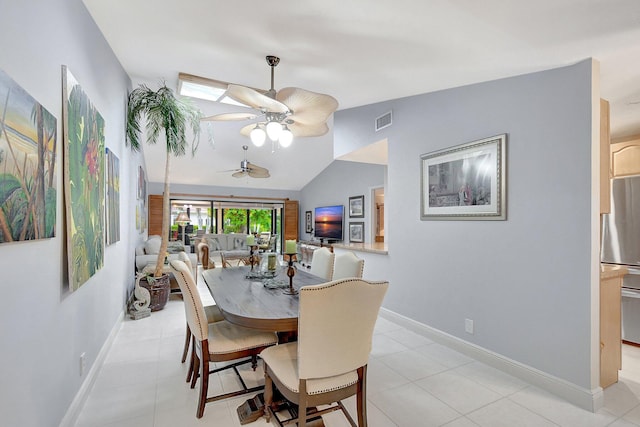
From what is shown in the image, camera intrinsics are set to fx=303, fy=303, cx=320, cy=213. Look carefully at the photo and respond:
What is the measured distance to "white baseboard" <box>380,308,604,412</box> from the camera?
2.07 meters

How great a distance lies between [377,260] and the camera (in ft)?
13.5

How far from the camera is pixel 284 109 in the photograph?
2396mm

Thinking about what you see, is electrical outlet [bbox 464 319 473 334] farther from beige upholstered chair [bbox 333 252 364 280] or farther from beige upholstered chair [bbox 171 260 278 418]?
beige upholstered chair [bbox 171 260 278 418]


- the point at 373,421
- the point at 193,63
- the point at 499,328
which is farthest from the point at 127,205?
the point at 499,328

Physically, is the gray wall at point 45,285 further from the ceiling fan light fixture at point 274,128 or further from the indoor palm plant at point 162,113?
the ceiling fan light fixture at point 274,128

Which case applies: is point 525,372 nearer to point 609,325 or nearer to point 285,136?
point 609,325

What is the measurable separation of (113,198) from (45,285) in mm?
1672

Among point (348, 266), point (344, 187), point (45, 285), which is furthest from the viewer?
point (344, 187)

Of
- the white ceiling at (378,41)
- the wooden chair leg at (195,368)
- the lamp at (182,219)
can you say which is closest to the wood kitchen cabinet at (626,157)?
the white ceiling at (378,41)

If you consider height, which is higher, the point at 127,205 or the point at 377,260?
the point at 127,205

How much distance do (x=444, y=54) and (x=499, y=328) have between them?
2.30m

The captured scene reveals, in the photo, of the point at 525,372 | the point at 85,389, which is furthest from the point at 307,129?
the point at 525,372

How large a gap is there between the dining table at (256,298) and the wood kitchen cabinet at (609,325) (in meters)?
2.22

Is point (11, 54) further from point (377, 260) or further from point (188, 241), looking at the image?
A: point (188, 241)
